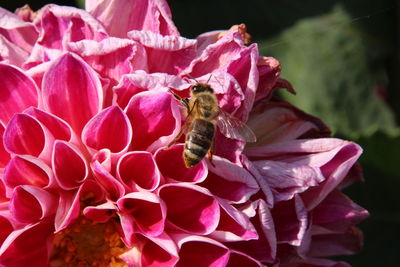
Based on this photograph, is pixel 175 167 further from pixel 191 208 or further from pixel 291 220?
pixel 291 220

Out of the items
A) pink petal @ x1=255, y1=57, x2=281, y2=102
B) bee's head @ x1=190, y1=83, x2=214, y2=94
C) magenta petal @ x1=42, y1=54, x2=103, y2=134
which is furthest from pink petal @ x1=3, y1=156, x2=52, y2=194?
pink petal @ x1=255, y1=57, x2=281, y2=102

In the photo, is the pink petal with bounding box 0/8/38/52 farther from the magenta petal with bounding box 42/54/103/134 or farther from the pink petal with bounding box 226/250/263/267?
the pink petal with bounding box 226/250/263/267

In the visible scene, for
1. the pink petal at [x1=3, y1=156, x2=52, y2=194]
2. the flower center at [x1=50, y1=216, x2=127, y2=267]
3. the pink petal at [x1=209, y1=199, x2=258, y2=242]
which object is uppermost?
the pink petal at [x1=3, y1=156, x2=52, y2=194]

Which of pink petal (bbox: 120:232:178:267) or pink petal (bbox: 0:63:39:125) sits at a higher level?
pink petal (bbox: 0:63:39:125)

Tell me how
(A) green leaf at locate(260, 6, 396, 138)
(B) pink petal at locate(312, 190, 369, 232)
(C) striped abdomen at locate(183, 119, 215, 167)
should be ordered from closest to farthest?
(C) striped abdomen at locate(183, 119, 215, 167), (B) pink petal at locate(312, 190, 369, 232), (A) green leaf at locate(260, 6, 396, 138)

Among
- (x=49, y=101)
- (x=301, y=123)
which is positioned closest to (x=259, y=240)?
(x=301, y=123)

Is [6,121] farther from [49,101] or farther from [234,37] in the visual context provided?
[234,37]

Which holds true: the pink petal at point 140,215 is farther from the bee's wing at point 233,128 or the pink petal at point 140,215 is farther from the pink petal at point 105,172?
the bee's wing at point 233,128

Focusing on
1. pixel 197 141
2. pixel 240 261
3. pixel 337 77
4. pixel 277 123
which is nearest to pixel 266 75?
pixel 277 123
